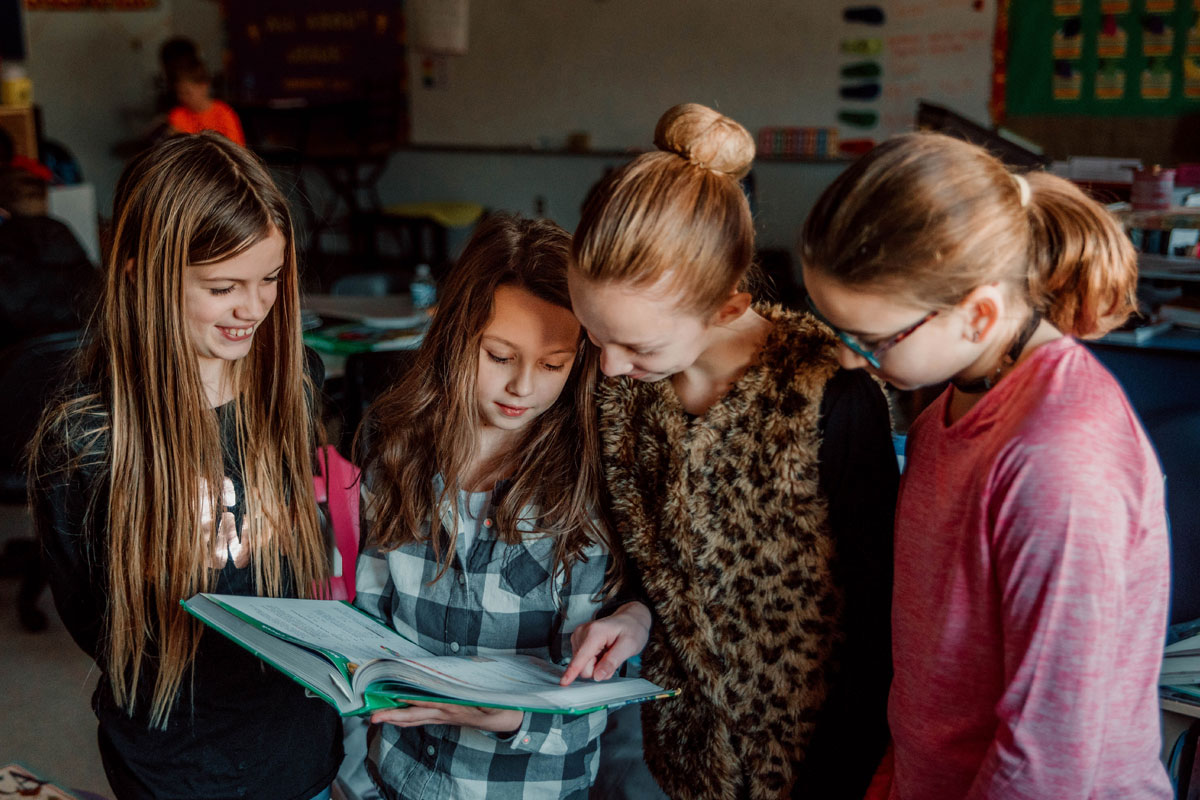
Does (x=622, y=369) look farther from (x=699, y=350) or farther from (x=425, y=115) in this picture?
(x=425, y=115)

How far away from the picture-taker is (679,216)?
3.01 feet

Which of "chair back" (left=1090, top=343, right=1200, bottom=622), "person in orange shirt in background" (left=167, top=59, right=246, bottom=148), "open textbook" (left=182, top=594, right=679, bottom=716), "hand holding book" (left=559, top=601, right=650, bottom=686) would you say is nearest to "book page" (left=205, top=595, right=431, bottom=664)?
"open textbook" (left=182, top=594, right=679, bottom=716)

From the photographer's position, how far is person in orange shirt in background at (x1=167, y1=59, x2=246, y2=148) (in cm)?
534

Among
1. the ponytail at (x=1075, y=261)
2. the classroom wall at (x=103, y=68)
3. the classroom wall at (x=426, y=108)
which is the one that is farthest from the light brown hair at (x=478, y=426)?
the classroom wall at (x=103, y=68)

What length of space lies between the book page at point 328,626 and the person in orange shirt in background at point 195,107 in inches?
186

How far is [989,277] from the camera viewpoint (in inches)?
31.3

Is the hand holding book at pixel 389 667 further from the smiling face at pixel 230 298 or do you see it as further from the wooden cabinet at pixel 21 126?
the wooden cabinet at pixel 21 126

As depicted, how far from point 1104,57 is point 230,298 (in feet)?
15.2

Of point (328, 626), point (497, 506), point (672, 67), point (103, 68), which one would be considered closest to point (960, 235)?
point (497, 506)

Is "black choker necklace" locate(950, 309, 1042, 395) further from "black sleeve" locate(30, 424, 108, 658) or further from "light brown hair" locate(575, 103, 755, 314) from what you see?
"black sleeve" locate(30, 424, 108, 658)

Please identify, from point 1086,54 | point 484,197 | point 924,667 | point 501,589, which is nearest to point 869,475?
point 924,667

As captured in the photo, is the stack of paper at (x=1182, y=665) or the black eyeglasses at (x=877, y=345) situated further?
the stack of paper at (x=1182, y=665)

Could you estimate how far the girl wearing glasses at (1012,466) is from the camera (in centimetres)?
75

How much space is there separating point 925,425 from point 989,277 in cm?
18
